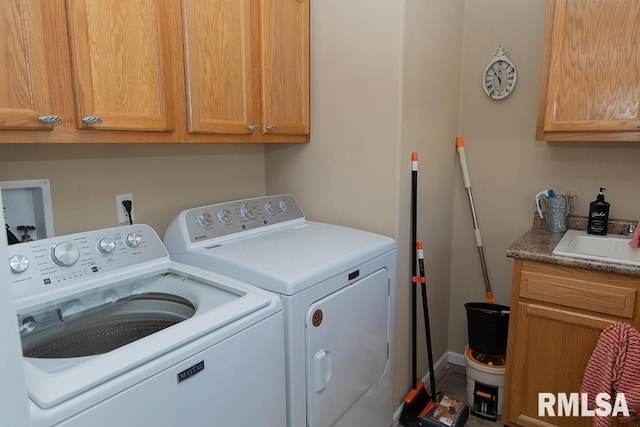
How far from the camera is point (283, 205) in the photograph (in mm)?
2213

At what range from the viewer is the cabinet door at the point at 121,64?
1.24m

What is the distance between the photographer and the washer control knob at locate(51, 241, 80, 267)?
4.42 ft

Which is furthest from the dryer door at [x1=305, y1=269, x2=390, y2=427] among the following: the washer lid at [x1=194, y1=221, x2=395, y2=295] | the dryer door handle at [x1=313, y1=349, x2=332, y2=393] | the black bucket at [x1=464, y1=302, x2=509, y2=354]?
the black bucket at [x1=464, y1=302, x2=509, y2=354]

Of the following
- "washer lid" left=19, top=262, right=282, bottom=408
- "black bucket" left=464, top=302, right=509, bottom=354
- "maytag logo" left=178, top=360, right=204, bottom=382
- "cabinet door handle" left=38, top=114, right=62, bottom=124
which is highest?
"cabinet door handle" left=38, top=114, right=62, bottom=124

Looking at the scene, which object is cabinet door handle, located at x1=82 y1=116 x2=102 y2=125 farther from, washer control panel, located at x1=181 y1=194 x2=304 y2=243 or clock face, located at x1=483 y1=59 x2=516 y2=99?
clock face, located at x1=483 y1=59 x2=516 y2=99

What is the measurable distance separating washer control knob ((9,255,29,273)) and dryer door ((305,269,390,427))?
2.94 ft

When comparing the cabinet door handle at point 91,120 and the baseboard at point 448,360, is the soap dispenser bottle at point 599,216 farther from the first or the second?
the cabinet door handle at point 91,120

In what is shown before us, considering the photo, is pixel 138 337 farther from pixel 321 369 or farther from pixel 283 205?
pixel 283 205

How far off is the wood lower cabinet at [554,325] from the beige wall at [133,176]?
150cm

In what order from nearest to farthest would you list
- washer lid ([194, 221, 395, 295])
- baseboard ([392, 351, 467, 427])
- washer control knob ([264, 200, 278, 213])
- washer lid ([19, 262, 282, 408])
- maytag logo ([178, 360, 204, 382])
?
washer lid ([19, 262, 282, 408])
maytag logo ([178, 360, 204, 382])
washer lid ([194, 221, 395, 295])
washer control knob ([264, 200, 278, 213])
baseboard ([392, 351, 467, 427])

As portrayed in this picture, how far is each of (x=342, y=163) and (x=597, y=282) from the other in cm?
123

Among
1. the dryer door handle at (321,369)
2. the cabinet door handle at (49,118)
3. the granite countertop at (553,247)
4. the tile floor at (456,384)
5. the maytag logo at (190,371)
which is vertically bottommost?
the tile floor at (456,384)

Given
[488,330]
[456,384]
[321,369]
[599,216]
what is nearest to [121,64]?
[321,369]

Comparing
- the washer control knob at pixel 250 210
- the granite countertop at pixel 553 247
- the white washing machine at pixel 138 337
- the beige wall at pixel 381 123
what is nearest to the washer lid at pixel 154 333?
the white washing machine at pixel 138 337
